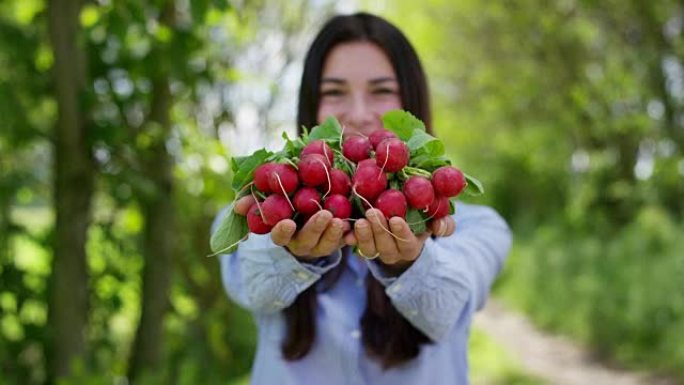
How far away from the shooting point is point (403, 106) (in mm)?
1792

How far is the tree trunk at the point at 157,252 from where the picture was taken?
3305mm

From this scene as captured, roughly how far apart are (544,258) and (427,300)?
8.50 m

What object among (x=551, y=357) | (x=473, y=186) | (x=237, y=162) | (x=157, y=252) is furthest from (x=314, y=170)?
(x=551, y=357)

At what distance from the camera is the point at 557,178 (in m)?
13.1

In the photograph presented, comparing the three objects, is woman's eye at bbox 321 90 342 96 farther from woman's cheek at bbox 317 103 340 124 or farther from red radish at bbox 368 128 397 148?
red radish at bbox 368 128 397 148

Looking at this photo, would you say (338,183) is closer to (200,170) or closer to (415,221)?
(415,221)

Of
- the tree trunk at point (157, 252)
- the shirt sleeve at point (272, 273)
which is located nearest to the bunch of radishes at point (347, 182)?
the shirt sleeve at point (272, 273)

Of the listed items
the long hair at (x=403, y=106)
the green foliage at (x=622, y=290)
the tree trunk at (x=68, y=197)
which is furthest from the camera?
the green foliage at (x=622, y=290)

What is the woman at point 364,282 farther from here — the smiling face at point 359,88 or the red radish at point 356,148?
the red radish at point 356,148

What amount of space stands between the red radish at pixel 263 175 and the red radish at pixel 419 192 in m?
0.21

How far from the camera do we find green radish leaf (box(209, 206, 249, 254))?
128 centimetres

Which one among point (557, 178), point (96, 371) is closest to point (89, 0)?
point (96, 371)

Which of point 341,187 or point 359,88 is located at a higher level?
point 359,88

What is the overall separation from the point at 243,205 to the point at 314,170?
130 millimetres
